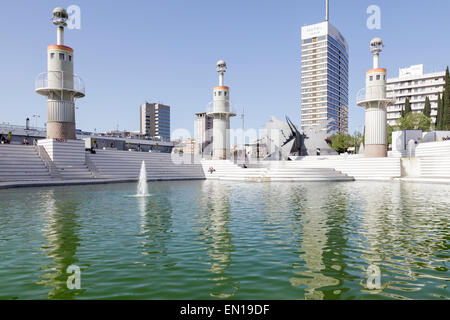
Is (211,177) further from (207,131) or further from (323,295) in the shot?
(207,131)

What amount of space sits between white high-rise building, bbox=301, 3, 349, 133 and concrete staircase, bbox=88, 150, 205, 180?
87973 millimetres

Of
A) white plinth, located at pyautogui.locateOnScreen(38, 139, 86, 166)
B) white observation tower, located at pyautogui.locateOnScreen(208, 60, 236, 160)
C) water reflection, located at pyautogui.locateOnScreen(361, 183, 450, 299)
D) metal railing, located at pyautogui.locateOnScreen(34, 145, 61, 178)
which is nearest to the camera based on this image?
water reflection, located at pyautogui.locateOnScreen(361, 183, 450, 299)

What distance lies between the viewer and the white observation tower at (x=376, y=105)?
4334 centimetres

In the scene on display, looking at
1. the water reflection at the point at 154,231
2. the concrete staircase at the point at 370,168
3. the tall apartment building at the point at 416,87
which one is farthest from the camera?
the tall apartment building at the point at 416,87

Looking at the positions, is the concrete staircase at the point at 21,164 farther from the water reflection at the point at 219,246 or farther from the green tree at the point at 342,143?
the green tree at the point at 342,143

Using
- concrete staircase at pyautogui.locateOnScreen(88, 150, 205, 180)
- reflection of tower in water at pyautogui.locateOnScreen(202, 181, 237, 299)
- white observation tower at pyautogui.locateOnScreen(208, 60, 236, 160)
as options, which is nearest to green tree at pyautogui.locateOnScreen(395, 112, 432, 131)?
white observation tower at pyautogui.locateOnScreen(208, 60, 236, 160)

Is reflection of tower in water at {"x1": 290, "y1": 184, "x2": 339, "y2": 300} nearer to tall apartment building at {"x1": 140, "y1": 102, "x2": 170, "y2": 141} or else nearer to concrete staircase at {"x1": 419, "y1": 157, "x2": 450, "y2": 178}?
concrete staircase at {"x1": 419, "y1": 157, "x2": 450, "y2": 178}

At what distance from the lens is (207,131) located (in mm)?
178375

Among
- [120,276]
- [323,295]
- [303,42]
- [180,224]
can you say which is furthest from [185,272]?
[303,42]

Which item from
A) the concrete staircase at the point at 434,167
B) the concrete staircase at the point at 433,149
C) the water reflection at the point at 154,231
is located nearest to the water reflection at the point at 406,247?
the water reflection at the point at 154,231

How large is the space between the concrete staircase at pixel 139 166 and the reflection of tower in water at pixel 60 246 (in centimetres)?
2458

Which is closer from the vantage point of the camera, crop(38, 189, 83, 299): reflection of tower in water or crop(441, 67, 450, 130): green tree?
crop(38, 189, 83, 299): reflection of tower in water

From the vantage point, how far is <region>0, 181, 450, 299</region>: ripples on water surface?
546 centimetres

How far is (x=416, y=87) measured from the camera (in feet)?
331
